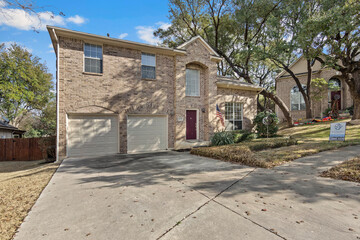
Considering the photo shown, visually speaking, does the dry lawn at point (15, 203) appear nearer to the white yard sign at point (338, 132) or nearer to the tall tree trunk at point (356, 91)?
the white yard sign at point (338, 132)

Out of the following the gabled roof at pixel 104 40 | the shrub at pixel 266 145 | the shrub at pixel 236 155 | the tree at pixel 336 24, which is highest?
the tree at pixel 336 24

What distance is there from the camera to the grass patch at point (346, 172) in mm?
4402

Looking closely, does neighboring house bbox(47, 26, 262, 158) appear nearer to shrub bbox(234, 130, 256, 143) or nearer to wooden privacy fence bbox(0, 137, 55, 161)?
shrub bbox(234, 130, 256, 143)

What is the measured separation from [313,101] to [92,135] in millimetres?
23129

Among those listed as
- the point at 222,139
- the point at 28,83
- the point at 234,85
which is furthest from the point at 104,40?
the point at 28,83

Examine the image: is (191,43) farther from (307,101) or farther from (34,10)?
(307,101)

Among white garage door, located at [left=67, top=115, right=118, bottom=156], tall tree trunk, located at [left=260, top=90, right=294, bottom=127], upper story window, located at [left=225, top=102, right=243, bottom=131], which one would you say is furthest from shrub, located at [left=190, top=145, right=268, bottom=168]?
tall tree trunk, located at [left=260, top=90, right=294, bottom=127]

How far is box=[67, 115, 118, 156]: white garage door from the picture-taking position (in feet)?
30.0

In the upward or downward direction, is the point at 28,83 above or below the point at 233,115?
above

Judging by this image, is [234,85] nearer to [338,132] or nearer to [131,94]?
[338,132]

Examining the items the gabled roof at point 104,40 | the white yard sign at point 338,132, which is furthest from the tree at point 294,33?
the gabled roof at point 104,40

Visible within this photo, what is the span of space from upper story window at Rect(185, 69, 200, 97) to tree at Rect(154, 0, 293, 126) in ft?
16.2

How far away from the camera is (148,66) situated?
11.0 meters

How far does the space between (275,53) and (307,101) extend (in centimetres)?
956
